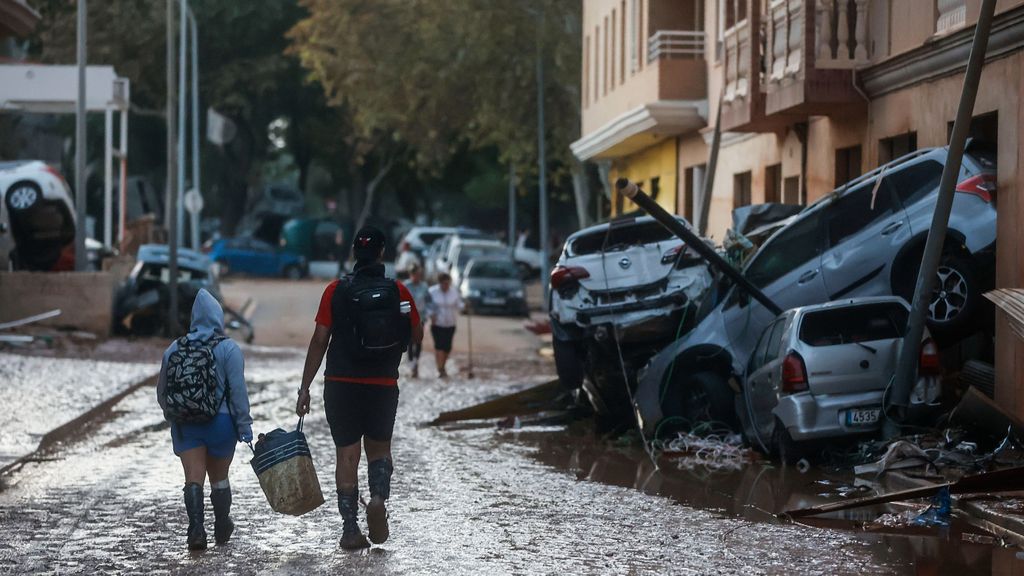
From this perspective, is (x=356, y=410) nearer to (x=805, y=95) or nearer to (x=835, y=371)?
(x=835, y=371)

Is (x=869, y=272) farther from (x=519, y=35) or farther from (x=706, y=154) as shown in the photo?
(x=519, y=35)

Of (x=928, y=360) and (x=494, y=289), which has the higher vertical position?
(x=928, y=360)

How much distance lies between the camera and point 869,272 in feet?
51.6

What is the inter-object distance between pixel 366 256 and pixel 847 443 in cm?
537

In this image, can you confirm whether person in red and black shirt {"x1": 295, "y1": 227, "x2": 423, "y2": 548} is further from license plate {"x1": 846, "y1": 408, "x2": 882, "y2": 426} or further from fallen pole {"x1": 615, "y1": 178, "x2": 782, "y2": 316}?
fallen pole {"x1": 615, "y1": 178, "x2": 782, "y2": 316}

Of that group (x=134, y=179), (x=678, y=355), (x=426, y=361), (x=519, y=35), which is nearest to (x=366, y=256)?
(x=678, y=355)

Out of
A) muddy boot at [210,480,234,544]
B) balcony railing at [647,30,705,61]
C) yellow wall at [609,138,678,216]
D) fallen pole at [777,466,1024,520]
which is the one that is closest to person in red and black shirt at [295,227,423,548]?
muddy boot at [210,480,234,544]

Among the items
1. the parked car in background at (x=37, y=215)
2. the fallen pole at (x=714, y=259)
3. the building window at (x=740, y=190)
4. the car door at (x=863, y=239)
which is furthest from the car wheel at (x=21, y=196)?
the car door at (x=863, y=239)

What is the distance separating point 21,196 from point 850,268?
2169 centimetres

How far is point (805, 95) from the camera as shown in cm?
2020

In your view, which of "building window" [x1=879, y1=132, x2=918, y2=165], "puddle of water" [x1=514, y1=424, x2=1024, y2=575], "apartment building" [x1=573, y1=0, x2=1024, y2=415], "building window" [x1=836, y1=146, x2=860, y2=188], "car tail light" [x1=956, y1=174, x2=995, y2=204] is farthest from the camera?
"building window" [x1=836, y1=146, x2=860, y2=188]

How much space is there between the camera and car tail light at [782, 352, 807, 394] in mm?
13391

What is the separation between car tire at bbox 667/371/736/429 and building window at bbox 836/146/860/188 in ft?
22.2

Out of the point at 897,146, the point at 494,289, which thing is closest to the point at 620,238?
the point at 897,146
